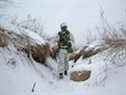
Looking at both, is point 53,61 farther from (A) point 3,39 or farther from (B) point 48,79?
(A) point 3,39

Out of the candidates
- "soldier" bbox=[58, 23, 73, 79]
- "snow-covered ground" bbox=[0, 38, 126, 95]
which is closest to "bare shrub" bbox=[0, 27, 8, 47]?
"snow-covered ground" bbox=[0, 38, 126, 95]

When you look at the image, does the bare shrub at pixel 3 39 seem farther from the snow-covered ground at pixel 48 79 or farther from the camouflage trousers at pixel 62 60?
the camouflage trousers at pixel 62 60

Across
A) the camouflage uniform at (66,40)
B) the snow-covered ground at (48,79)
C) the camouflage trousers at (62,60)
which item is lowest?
the snow-covered ground at (48,79)

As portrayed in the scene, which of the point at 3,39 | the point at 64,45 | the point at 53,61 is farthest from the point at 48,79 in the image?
the point at 3,39

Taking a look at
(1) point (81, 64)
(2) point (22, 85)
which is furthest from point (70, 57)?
(2) point (22, 85)

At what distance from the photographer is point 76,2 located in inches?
69.1

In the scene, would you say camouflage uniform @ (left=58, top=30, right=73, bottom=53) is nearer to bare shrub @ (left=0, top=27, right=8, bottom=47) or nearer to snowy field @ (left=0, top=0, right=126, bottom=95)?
snowy field @ (left=0, top=0, right=126, bottom=95)

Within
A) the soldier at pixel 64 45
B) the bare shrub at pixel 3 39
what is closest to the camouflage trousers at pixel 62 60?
the soldier at pixel 64 45

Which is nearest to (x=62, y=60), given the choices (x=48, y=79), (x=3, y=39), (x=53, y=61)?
(x=53, y=61)

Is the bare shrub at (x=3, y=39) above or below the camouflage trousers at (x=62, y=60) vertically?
above

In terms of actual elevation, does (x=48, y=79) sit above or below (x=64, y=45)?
below

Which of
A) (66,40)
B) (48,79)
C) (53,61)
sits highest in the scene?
(66,40)

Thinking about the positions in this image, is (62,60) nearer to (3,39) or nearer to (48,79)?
(48,79)

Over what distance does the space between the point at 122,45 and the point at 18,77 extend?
77 centimetres
